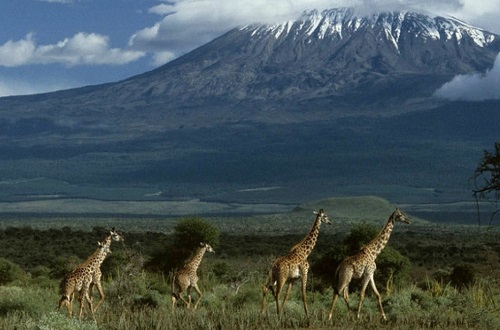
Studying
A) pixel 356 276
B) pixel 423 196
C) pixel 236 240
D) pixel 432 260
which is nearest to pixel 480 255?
pixel 432 260

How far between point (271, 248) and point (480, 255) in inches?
491

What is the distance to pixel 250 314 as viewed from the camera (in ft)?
46.5

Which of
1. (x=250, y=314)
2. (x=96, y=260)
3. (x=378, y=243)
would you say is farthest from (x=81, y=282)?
(x=378, y=243)

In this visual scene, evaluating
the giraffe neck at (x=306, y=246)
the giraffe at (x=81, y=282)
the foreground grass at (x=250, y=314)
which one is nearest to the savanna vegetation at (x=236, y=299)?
the foreground grass at (x=250, y=314)

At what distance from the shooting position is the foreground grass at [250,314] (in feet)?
43.4

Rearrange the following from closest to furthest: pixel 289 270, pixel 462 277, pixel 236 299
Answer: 1. pixel 289 270
2. pixel 236 299
3. pixel 462 277

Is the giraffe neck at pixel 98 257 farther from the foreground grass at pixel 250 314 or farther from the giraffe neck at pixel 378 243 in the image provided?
the giraffe neck at pixel 378 243

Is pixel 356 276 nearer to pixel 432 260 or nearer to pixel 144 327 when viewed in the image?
pixel 144 327

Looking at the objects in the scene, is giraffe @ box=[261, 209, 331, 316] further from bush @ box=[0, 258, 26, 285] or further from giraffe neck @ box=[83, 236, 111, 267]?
bush @ box=[0, 258, 26, 285]

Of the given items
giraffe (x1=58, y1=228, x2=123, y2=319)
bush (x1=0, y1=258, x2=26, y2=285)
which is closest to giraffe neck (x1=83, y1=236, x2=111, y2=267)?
giraffe (x1=58, y1=228, x2=123, y2=319)

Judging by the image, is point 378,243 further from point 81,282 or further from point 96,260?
point 81,282

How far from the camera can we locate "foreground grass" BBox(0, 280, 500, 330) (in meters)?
13.2

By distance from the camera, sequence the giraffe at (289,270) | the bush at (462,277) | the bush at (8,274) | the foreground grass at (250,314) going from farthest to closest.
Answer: the bush at (8,274) → the bush at (462,277) → the giraffe at (289,270) → the foreground grass at (250,314)

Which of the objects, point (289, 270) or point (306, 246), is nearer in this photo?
point (289, 270)
